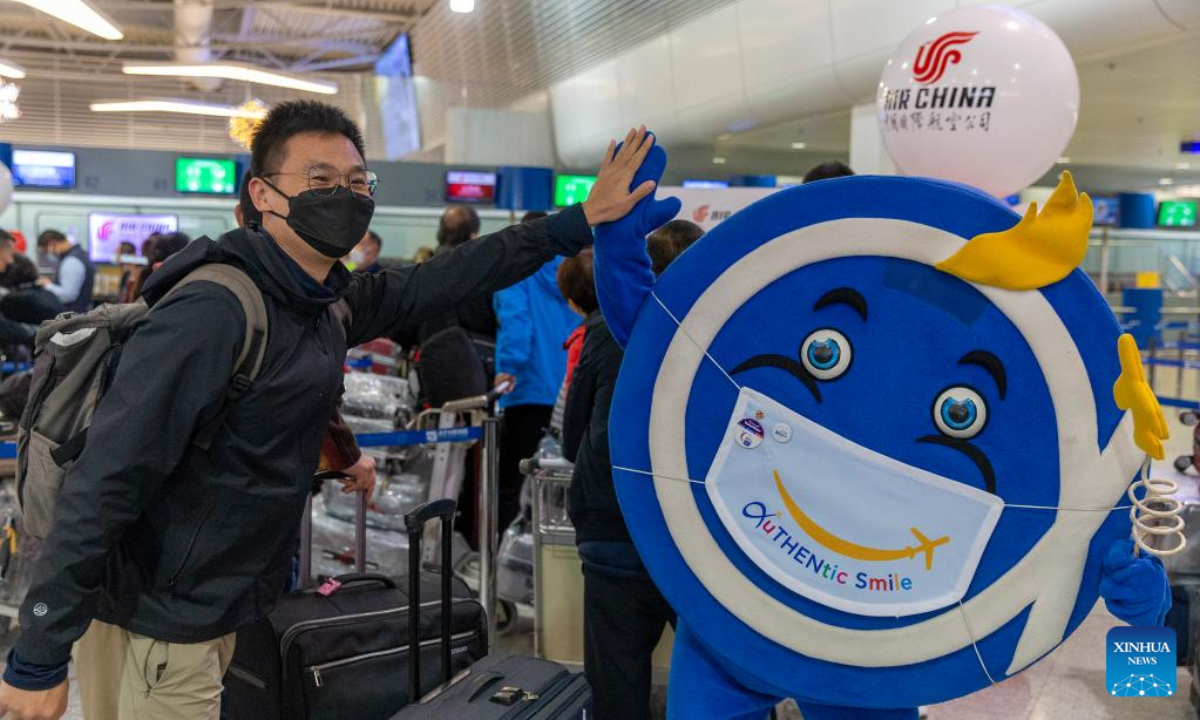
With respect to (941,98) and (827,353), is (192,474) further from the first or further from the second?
(941,98)

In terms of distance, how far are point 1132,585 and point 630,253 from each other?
2.86 feet

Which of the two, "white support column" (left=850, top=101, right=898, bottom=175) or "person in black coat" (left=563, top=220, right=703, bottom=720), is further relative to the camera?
"white support column" (left=850, top=101, right=898, bottom=175)

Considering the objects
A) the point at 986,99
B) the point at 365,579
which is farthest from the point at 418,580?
the point at 986,99

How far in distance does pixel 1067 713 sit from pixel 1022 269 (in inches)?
100

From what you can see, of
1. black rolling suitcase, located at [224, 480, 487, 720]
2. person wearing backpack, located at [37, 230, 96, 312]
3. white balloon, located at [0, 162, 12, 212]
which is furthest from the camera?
person wearing backpack, located at [37, 230, 96, 312]

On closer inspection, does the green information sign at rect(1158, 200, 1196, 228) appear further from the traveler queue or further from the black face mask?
the black face mask

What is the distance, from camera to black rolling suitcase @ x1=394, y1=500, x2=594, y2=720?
6.26 feet

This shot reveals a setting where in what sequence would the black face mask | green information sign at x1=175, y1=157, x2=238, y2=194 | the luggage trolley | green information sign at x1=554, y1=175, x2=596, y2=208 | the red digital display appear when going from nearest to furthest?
the black face mask
the luggage trolley
green information sign at x1=175, y1=157, x2=238, y2=194
the red digital display
green information sign at x1=554, y1=175, x2=596, y2=208

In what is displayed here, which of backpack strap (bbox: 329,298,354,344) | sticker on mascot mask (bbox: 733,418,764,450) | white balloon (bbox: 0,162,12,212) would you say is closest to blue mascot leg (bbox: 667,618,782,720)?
sticker on mascot mask (bbox: 733,418,764,450)

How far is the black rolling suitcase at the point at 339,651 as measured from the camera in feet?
7.33

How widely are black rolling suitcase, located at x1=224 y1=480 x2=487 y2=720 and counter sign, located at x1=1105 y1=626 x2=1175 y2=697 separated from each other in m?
1.22

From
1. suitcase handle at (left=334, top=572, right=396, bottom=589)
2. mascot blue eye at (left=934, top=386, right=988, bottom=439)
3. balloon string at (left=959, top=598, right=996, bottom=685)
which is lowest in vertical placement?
suitcase handle at (left=334, top=572, right=396, bottom=589)

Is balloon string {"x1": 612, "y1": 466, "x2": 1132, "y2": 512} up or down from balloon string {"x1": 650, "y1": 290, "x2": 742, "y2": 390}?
down

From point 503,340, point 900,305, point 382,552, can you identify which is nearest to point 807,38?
point 503,340
